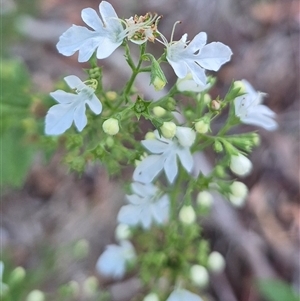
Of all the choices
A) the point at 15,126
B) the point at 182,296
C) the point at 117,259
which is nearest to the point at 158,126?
the point at 182,296

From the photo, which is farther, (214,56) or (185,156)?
(185,156)

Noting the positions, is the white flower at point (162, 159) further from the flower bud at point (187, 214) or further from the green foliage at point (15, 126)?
the green foliage at point (15, 126)

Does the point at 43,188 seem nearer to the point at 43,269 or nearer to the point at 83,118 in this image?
the point at 43,269

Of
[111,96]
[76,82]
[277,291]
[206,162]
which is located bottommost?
[277,291]

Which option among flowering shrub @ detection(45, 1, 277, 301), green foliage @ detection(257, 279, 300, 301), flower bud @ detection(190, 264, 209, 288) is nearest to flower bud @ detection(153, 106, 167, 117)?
Result: flowering shrub @ detection(45, 1, 277, 301)

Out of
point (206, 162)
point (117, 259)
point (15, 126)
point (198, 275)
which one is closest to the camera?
point (198, 275)

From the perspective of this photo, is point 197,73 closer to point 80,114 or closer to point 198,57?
point 198,57

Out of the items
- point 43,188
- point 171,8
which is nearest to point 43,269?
point 43,188

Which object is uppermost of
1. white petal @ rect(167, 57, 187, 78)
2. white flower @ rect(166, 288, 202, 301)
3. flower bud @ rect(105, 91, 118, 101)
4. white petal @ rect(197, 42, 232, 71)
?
white petal @ rect(197, 42, 232, 71)

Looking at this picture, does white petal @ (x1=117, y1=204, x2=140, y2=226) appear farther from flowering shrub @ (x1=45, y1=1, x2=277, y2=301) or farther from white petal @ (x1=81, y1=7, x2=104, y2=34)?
white petal @ (x1=81, y1=7, x2=104, y2=34)
